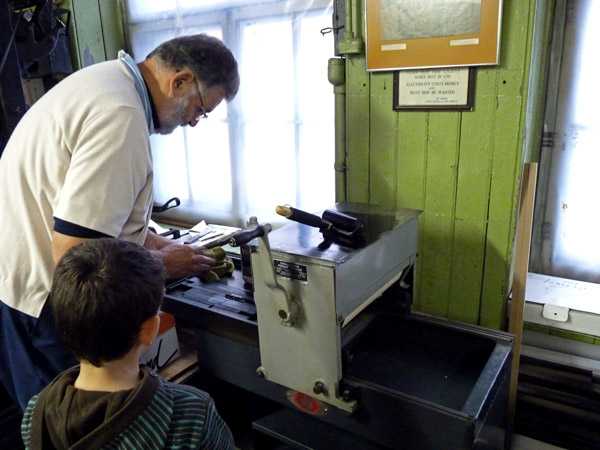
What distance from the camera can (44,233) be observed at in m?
1.17

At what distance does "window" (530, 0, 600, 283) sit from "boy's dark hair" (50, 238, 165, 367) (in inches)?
55.3

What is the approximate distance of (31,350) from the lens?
1291 millimetres

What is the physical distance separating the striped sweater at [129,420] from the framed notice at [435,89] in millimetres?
1079

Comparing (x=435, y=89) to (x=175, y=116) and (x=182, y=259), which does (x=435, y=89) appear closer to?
(x=175, y=116)

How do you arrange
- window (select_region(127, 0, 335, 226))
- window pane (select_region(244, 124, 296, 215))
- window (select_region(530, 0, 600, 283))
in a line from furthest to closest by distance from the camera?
window pane (select_region(244, 124, 296, 215)), window (select_region(127, 0, 335, 226)), window (select_region(530, 0, 600, 283))

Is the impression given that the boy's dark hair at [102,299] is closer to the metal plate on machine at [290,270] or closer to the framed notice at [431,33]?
the metal plate on machine at [290,270]

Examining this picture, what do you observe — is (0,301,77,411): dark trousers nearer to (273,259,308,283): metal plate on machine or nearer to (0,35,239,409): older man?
(0,35,239,409): older man

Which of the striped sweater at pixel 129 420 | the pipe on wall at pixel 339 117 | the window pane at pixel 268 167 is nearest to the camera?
the striped sweater at pixel 129 420

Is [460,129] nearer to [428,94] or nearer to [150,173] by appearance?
[428,94]

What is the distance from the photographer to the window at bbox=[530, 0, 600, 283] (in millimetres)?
1503

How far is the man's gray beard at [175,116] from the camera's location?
4.12 feet

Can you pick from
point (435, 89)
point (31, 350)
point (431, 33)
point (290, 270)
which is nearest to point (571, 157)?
point (435, 89)

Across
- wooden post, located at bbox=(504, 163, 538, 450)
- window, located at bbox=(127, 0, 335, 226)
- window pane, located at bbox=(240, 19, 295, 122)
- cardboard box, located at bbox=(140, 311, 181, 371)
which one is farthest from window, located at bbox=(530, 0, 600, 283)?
cardboard box, located at bbox=(140, 311, 181, 371)

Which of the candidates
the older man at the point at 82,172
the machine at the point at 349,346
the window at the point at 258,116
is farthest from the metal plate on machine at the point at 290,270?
the window at the point at 258,116
